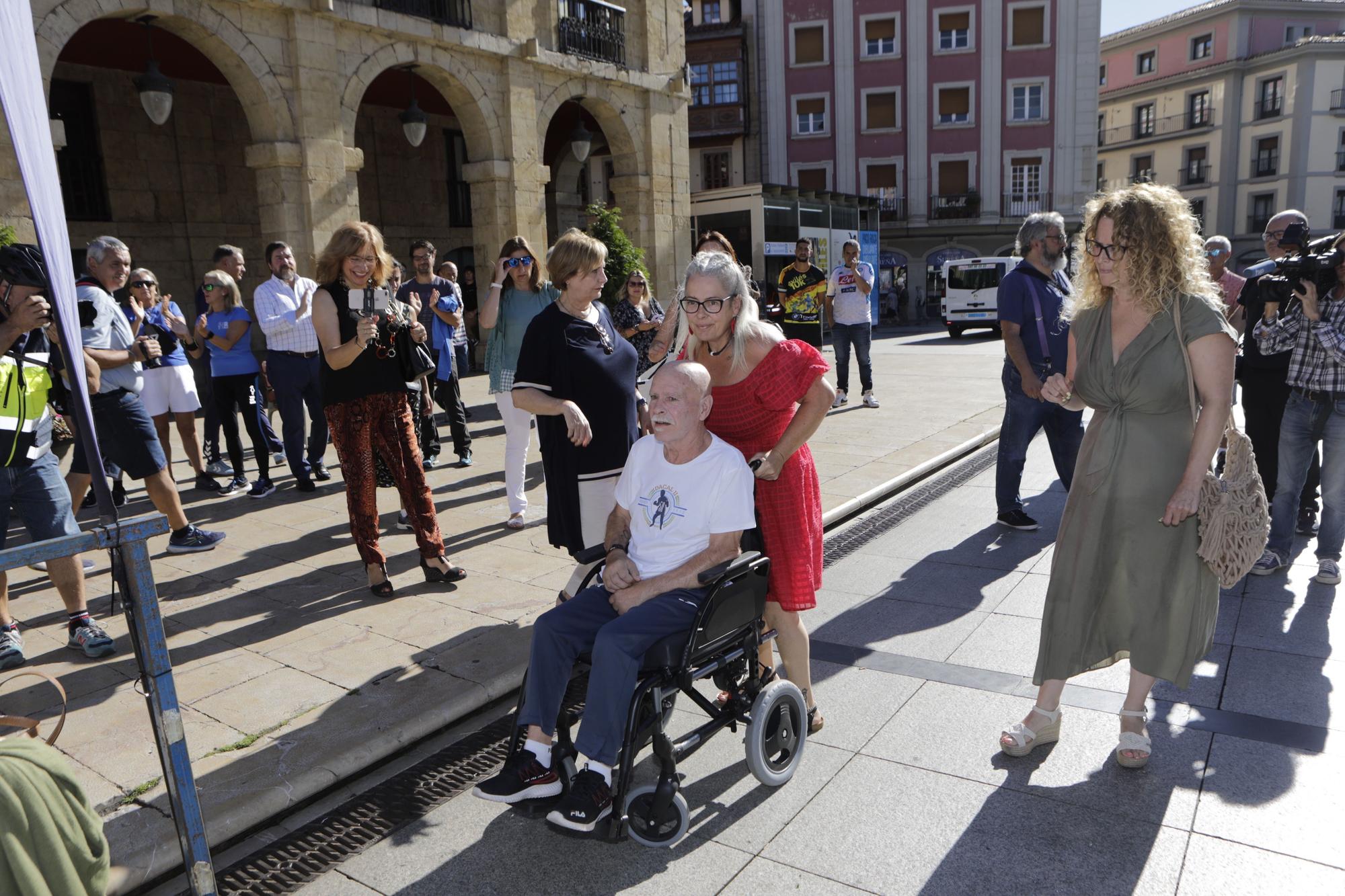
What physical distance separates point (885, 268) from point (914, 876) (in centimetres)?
3807

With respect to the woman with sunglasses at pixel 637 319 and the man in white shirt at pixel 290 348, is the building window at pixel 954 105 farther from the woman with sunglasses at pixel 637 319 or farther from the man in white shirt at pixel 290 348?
the man in white shirt at pixel 290 348

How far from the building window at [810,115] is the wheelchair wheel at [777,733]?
39.1 m

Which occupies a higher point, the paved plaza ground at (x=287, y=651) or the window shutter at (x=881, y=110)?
the window shutter at (x=881, y=110)

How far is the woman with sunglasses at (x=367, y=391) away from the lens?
475 cm

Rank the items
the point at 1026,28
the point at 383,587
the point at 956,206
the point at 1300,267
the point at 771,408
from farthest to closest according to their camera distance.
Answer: the point at 956,206
the point at 1026,28
the point at 383,587
the point at 1300,267
the point at 771,408

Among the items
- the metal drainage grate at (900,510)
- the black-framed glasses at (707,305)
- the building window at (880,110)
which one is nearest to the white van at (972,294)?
the metal drainage grate at (900,510)

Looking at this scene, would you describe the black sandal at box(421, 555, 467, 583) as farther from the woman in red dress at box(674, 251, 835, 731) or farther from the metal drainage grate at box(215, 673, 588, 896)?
the woman in red dress at box(674, 251, 835, 731)

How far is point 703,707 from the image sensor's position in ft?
9.91

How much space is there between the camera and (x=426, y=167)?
1997cm

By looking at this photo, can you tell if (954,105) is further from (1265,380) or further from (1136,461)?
(1136,461)

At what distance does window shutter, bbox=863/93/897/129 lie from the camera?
38781 millimetres

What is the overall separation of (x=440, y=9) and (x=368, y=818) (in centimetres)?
1418

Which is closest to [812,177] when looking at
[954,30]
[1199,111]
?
[954,30]

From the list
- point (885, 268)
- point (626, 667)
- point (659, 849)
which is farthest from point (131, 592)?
point (885, 268)
